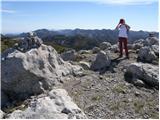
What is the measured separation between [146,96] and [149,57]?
18.8ft

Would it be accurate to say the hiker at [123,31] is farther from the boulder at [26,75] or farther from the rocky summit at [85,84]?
the boulder at [26,75]

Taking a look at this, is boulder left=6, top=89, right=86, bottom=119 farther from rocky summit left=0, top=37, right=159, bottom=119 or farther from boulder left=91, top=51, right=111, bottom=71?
boulder left=91, top=51, right=111, bottom=71

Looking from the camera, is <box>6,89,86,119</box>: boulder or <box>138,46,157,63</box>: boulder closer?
<box>6,89,86,119</box>: boulder

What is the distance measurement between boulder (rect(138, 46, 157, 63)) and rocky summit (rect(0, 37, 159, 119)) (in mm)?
64

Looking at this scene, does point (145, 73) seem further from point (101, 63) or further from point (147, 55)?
point (147, 55)

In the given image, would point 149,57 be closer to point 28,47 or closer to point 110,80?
point 110,80

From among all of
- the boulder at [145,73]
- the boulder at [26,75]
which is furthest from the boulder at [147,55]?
the boulder at [26,75]

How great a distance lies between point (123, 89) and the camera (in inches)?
669

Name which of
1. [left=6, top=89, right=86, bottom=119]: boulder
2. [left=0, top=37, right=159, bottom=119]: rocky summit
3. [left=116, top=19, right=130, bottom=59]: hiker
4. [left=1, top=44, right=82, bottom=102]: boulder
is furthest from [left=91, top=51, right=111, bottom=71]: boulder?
[left=6, top=89, right=86, bottom=119]: boulder

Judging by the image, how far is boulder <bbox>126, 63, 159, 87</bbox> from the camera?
1791 centimetres

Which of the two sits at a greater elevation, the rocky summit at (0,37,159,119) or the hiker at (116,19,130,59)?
the hiker at (116,19,130,59)

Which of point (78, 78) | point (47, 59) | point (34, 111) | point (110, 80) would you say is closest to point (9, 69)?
point (47, 59)

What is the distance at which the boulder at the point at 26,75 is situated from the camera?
17.5m

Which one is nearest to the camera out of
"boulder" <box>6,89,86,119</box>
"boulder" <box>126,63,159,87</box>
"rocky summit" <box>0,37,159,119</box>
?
"boulder" <box>6,89,86,119</box>
